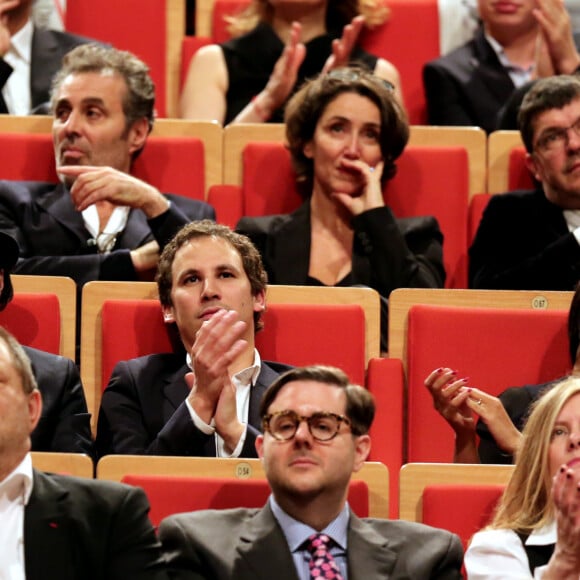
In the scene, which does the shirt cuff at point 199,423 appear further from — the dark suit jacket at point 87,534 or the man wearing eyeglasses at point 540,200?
the man wearing eyeglasses at point 540,200

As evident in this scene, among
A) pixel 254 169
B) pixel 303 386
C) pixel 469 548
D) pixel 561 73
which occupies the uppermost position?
pixel 561 73

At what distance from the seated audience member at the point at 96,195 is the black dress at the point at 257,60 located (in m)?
0.26

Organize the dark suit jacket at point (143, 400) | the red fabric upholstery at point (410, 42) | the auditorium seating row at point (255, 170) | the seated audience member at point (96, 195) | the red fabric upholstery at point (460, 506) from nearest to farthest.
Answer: the red fabric upholstery at point (460, 506) < the dark suit jacket at point (143, 400) < the seated audience member at point (96, 195) < the auditorium seating row at point (255, 170) < the red fabric upholstery at point (410, 42)

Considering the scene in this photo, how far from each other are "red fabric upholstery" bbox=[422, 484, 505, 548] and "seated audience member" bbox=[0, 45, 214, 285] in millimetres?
682

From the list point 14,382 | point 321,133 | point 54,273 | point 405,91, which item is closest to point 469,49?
point 405,91

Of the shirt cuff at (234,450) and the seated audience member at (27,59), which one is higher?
the seated audience member at (27,59)

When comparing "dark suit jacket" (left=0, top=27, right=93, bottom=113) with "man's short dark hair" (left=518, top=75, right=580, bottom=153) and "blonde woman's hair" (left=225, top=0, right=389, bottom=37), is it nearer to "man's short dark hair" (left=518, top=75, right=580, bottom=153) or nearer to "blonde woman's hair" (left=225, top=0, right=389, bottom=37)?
"blonde woman's hair" (left=225, top=0, right=389, bottom=37)

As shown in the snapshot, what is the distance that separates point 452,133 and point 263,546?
1121 millimetres

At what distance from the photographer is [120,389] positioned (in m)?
1.86

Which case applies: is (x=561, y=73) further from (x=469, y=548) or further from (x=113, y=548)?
(x=113, y=548)

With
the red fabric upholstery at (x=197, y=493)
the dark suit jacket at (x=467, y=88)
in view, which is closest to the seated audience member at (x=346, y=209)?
the dark suit jacket at (x=467, y=88)

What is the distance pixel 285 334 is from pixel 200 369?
277 millimetres

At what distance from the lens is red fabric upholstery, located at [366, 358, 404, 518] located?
6.12ft

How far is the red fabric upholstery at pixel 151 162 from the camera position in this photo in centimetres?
238
